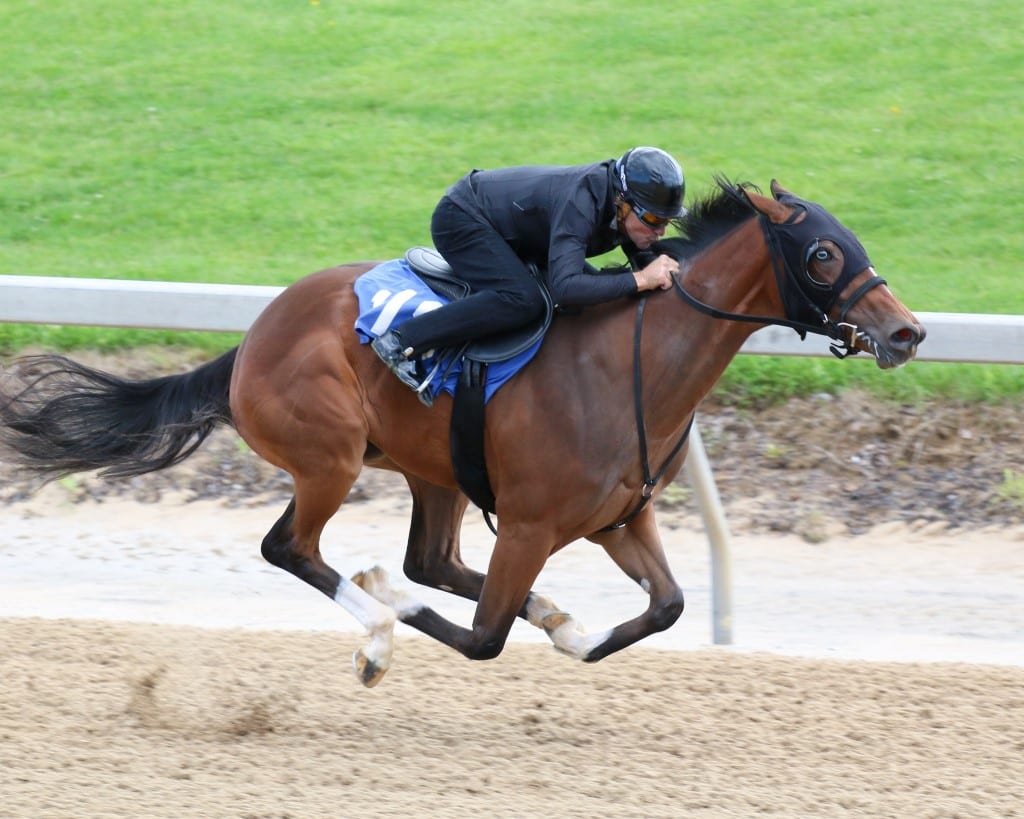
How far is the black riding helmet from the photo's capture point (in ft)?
13.5

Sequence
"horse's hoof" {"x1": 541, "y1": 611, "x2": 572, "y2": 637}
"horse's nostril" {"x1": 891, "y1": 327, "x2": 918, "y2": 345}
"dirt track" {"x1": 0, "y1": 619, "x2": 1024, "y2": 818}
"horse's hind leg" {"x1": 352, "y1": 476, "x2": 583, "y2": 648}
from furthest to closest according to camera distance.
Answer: "horse's hind leg" {"x1": 352, "y1": 476, "x2": 583, "y2": 648}, "horse's hoof" {"x1": 541, "y1": 611, "x2": 572, "y2": 637}, "dirt track" {"x1": 0, "y1": 619, "x2": 1024, "y2": 818}, "horse's nostril" {"x1": 891, "y1": 327, "x2": 918, "y2": 345}

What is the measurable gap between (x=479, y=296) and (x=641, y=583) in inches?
44.0

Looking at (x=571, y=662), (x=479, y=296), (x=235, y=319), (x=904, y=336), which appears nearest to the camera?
(x=904, y=336)

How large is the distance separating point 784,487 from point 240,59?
713 centimetres

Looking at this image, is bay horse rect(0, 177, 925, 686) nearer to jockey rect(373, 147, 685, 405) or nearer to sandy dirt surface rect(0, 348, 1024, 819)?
jockey rect(373, 147, 685, 405)

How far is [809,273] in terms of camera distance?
3955 millimetres

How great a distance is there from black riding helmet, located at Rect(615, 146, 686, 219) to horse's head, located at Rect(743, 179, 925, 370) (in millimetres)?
251

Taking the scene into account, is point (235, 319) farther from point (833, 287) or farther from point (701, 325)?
point (833, 287)

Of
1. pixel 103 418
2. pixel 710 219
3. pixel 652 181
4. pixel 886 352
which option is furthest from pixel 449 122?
pixel 886 352

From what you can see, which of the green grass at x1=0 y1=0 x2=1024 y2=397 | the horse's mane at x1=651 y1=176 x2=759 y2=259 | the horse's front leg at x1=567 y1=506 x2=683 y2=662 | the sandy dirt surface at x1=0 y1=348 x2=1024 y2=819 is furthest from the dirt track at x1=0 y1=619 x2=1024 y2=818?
the green grass at x1=0 y1=0 x2=1024 y2=397

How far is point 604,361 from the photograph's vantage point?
4.29 m

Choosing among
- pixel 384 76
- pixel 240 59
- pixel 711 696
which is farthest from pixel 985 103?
pixel 711 696

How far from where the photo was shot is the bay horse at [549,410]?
404cm

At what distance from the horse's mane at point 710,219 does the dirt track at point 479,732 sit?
1.59 metres
